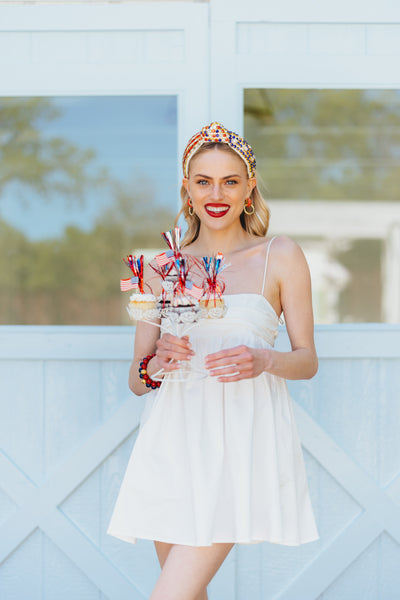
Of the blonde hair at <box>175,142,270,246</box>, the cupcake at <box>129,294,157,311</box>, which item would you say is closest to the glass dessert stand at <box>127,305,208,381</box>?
the cupcake at <box>129,294,157,311</box>

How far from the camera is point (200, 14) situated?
259 centimetres

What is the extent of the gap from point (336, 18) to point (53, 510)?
7.12 ft

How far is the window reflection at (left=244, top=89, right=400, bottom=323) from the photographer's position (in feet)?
26.2

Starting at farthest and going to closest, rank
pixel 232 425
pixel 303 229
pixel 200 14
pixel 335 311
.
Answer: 1. pixel 335 311
2. pixel 303 229
3. pixel 200 14
4. pixel 232 425

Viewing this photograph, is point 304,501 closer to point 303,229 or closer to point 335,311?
point 303,229

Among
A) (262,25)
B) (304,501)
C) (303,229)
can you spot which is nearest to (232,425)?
(304,501)

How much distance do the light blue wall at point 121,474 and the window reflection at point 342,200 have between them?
4.09m

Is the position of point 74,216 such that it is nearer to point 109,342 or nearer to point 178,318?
point 109,342

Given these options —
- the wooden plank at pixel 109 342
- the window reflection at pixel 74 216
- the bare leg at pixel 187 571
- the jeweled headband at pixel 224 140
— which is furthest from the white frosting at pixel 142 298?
the window reflection at pixel 74 216

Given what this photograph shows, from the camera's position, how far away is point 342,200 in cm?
1138

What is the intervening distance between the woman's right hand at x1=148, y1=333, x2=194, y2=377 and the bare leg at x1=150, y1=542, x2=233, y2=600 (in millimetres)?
464

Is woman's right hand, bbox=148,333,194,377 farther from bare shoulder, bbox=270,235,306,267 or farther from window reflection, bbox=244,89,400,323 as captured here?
window reflection, bbox=244,89,400,323

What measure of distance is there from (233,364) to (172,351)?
0.15m

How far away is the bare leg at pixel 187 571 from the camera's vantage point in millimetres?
1660
